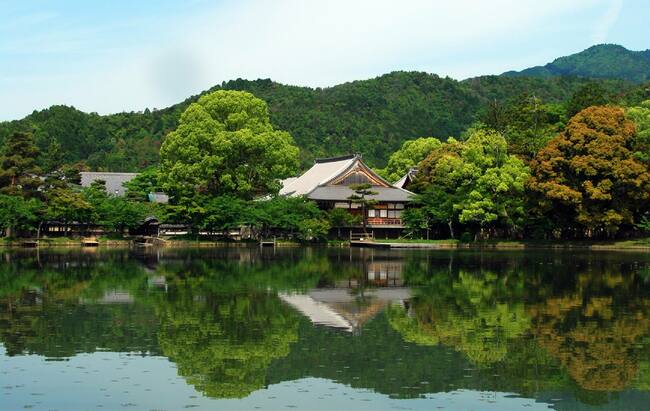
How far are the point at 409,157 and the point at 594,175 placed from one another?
2732 cm

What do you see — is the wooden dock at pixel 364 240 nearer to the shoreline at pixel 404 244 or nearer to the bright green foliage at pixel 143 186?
the shoreline at pixel 404 244

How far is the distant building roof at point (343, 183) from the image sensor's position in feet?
195

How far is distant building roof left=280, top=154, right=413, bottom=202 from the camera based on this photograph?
59.4 m

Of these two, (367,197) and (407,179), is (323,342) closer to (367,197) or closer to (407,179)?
(367,197)

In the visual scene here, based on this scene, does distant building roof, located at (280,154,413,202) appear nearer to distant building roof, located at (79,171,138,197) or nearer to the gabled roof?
the gabled roof

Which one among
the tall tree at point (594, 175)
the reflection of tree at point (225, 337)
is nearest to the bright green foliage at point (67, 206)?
the tall tree at point (594, 175)

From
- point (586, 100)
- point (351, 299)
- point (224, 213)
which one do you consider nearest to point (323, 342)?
point (351, 299)

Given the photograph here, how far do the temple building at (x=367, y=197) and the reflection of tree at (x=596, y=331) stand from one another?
3517 cm

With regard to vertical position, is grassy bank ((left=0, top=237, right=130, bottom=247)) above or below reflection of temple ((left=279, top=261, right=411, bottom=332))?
above

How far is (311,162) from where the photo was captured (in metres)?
88.4

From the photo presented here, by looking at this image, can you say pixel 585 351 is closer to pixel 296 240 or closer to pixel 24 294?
pixel 24 294

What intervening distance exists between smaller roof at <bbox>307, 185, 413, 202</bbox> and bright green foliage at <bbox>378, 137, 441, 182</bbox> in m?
9.88

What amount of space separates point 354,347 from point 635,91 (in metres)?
68.4

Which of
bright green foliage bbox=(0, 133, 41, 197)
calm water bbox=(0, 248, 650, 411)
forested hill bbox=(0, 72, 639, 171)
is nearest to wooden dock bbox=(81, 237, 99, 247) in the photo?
bright green foliage bbox=(0, 133, 41, 197)
